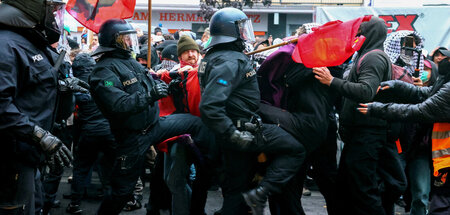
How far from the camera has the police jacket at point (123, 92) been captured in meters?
4.31

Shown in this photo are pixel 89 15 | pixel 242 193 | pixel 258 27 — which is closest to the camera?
pixel 242 193

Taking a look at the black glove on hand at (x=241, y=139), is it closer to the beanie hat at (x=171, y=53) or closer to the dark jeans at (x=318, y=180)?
the dark jeans at (x=318, y=180)

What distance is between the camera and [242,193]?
407 centimetres

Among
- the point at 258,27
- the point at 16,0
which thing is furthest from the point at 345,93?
the point at 258,27

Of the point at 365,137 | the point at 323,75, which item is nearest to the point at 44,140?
the point at 323,75

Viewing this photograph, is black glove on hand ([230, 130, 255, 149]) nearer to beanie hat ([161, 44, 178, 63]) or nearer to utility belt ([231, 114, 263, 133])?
utility belt ([231, 114, 263, 133])

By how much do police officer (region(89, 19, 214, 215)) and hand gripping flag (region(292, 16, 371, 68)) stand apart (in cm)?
117

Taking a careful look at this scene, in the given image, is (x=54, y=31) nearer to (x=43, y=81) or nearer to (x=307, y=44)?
(x=43, y=81)

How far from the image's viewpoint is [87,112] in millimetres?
5871

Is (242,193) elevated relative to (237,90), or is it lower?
lower

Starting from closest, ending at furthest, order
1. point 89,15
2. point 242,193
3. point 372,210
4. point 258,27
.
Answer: point 242,193 < point 372,210 < point 89,15 < point 258,27

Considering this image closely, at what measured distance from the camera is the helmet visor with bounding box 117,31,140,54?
456 centimetres

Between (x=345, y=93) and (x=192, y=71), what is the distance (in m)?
1.48

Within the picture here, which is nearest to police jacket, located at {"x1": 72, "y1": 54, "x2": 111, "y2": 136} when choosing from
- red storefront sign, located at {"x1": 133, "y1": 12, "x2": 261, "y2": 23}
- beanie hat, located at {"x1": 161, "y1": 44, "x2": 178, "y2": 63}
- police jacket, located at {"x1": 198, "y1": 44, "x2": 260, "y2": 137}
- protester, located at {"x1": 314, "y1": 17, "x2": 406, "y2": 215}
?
beanie hat, located at {"x1": 161, "y1": 44, "x2": 178, "y2": 63}
